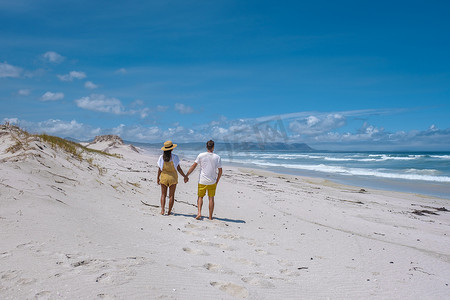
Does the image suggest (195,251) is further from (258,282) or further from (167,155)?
(167,155)

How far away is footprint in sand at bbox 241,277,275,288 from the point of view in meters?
3.72

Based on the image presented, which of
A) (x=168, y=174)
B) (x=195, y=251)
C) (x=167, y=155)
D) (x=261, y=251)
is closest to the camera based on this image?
(x=195, y=251)

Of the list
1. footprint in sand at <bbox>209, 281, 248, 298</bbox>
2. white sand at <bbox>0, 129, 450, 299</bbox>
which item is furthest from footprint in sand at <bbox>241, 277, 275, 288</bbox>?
footprint in sand at <bbox>209, 281, 248, 298</bbox>

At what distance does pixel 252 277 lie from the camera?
3914mm

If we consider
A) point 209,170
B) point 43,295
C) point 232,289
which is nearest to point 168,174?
point 209,170

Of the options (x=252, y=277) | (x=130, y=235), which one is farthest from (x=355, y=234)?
(x=130, y=235)

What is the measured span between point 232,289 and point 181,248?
4.72 ft

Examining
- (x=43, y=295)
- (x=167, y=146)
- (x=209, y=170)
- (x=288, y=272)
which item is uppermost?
(x=167, y=146)

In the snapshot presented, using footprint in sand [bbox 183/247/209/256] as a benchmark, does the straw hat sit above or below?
above

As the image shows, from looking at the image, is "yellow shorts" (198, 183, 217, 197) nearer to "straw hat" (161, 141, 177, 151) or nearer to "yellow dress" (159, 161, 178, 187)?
"yellow dress" (159, 161, 178, 187)

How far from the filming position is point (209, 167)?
715 centimetres

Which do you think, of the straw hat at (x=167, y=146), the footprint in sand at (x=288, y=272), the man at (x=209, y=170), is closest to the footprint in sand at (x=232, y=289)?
the footprint in sand at (x=288, y=272)

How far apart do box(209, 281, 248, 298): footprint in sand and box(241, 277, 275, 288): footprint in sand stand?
0.83 ft

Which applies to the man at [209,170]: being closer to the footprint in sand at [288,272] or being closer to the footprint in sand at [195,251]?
the footprint in sand at [195,251]
